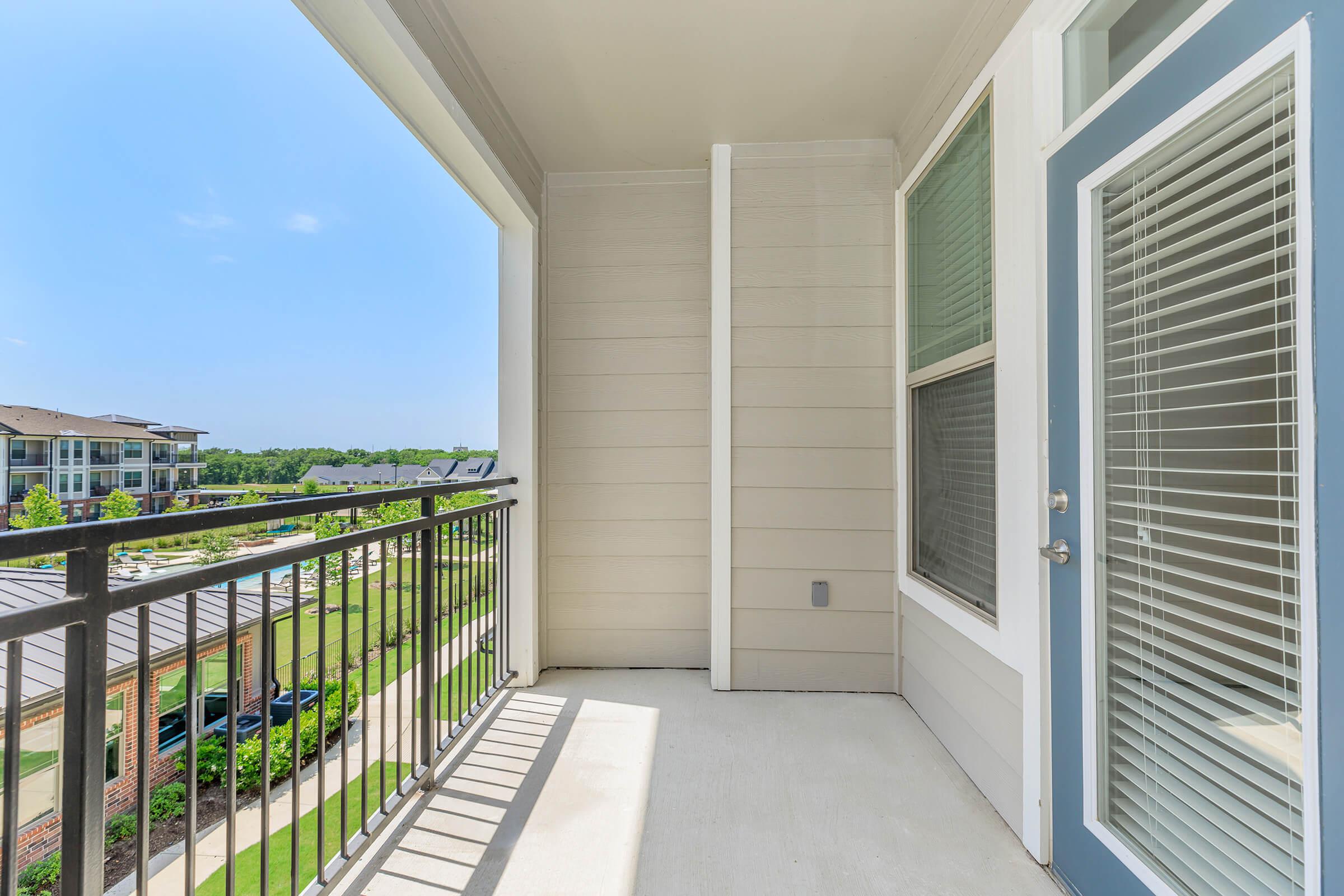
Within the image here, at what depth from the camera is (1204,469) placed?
1.05 m

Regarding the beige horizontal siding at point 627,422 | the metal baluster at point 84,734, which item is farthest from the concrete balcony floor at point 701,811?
the metal baluster at point 84,734

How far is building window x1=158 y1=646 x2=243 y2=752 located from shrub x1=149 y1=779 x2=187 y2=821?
0.26 feet

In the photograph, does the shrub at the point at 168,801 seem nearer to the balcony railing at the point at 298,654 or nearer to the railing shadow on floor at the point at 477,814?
the balcony railing at the point at 298,654

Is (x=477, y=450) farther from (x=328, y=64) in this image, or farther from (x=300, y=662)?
(x=328, y=64)

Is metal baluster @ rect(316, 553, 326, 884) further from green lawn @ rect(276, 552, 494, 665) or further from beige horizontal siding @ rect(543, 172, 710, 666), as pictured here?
beige horizontal siding @ rect(543, 172, 710, 666)

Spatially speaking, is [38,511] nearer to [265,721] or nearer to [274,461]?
[274,461]

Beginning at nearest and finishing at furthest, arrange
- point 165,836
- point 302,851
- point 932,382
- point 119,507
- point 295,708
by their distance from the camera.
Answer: point 119,507 < point 165,836 < point 295,708 < point 302,851 < point 932,382

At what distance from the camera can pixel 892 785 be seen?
1.87 m

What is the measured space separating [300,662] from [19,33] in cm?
112

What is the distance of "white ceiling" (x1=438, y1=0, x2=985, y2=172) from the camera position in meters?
1.83

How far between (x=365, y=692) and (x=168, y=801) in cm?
50

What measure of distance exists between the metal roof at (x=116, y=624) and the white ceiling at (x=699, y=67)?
1779mm

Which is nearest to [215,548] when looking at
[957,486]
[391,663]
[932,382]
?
[391,663]

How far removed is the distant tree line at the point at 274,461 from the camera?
94 centimetres
